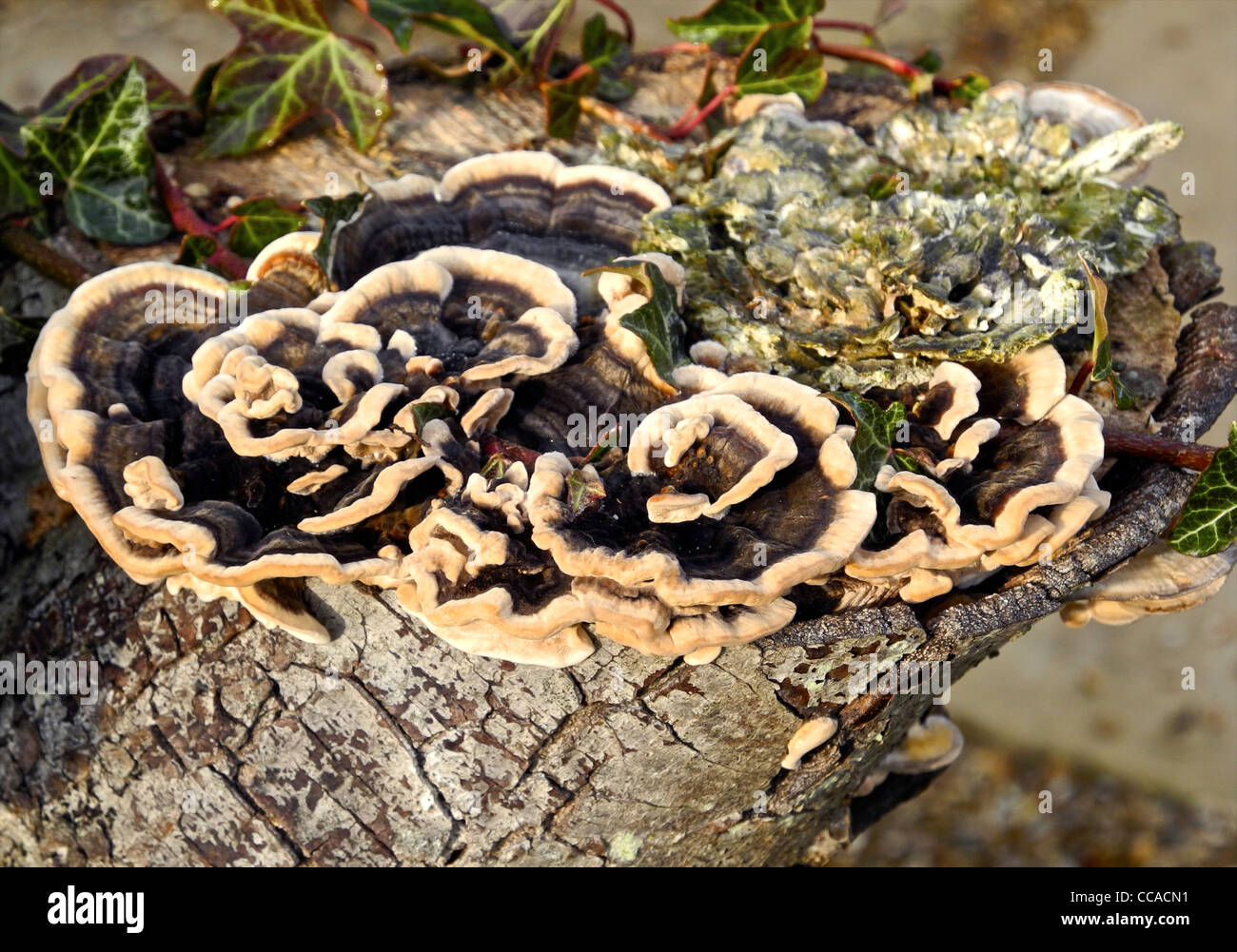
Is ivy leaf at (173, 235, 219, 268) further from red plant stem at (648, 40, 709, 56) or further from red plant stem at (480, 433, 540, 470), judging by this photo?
red plant stem at (648, 40, 709, 56)

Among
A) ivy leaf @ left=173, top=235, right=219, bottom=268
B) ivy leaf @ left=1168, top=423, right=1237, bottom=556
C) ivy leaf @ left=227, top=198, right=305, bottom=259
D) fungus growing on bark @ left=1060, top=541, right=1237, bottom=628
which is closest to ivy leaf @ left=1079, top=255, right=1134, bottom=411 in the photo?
ivy leaf @ left=1168, top=423, right=1237, bottom=556

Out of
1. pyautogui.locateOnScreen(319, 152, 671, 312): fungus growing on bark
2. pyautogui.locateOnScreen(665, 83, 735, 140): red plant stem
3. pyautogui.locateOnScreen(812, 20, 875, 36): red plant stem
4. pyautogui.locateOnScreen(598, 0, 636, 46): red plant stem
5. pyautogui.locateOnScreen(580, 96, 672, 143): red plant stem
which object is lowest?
pyautogui.locateOnScreen(319, 152, 671, 312): fungus growing on bark

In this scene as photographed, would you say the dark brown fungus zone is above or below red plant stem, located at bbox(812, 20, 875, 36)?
below

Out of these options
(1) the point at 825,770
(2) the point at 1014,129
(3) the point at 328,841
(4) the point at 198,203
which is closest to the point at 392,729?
(3) the point at 328,841

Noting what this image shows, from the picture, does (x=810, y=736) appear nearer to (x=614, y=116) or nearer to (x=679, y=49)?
(x=614, y=116)

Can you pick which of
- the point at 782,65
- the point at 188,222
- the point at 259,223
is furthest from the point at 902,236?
the point at 188,222

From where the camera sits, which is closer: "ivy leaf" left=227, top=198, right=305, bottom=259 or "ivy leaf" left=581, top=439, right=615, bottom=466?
"ivy leaf" left=581, top=439, right=615, bottom=466

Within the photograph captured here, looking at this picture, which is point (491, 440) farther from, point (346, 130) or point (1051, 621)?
point (1051, 621)
